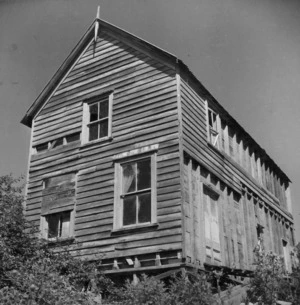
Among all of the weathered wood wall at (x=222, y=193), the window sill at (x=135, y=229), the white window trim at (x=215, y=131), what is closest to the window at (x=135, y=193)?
the window sill at (x=135, y=229)

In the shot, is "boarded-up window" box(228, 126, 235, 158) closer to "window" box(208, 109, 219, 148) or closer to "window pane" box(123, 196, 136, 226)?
"window" box(208, 109, 219, 148)

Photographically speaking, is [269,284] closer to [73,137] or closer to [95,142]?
[95,142]

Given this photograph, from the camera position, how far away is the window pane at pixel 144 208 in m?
13.5

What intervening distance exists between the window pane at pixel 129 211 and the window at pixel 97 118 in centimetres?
258

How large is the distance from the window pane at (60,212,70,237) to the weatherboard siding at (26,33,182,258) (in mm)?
480

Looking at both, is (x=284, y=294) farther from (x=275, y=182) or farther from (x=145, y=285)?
(x=275, y=182)

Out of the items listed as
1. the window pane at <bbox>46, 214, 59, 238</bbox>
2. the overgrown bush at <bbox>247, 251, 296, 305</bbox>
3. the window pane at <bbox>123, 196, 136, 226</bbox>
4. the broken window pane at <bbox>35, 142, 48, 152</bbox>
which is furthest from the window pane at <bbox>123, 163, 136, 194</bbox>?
the overgrown bush at <bbox>247, 251, 296, 305</bbox>

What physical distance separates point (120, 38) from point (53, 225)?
7.06 metres

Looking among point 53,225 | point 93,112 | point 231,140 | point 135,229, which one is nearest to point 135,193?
point 135,229

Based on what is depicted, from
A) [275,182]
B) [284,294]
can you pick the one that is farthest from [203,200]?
[275,182]

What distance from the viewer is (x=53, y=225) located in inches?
621

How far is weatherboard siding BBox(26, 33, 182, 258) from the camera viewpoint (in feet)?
43.9

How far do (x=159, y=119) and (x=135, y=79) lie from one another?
209cm

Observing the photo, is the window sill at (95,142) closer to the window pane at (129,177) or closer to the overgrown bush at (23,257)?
the window pane at (129,177)
